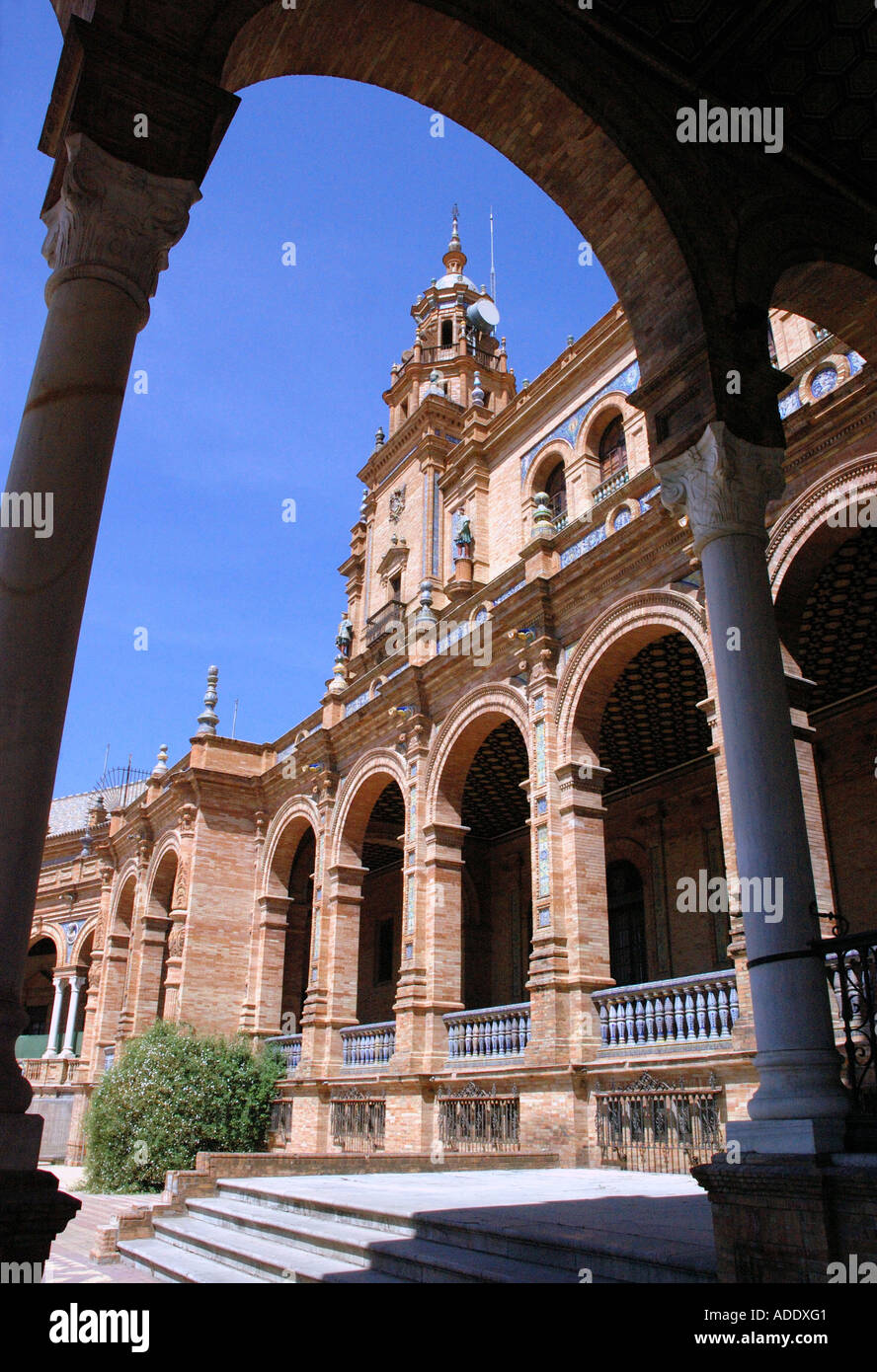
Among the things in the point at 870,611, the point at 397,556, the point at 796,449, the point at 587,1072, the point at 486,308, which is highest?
the point at 486,308

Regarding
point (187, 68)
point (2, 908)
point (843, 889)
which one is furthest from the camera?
point (843, 889)

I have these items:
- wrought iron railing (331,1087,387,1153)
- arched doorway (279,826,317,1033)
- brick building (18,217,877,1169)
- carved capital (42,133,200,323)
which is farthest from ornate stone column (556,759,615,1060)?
arched doorway (279,826,317,1033)

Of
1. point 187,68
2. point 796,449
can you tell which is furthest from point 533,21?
point 796,449

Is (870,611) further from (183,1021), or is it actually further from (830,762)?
(183,1021)

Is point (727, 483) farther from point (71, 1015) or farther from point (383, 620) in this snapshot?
point (71, 1015)

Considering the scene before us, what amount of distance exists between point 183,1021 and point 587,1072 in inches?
420

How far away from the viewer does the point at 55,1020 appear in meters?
32.0

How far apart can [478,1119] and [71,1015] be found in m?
22.1

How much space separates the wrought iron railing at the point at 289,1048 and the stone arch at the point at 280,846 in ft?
10.4

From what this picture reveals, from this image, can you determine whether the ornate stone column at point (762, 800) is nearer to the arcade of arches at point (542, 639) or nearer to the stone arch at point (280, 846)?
the arcade of arches at point (542, 639)

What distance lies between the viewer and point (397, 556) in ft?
87.0

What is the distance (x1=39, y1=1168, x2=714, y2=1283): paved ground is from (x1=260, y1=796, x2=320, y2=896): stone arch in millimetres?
9004

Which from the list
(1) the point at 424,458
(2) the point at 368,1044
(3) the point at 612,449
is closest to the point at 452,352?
(1) the point at 424,458

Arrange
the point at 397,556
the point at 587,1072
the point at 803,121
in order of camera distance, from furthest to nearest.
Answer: the point at 397,556
the point at 587,1072
the point at 803,121
